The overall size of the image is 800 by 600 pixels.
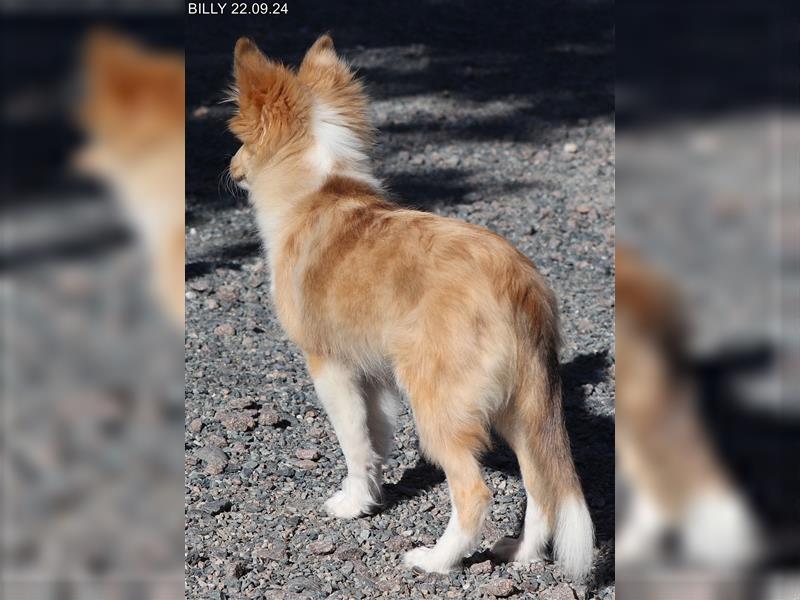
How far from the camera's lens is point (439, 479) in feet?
15.7

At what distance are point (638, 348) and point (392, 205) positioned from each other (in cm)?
271

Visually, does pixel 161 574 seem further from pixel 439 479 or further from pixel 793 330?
pixel 439 479

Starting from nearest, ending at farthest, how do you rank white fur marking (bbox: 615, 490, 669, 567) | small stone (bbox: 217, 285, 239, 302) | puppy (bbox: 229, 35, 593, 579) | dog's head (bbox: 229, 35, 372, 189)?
white fur marking (bbox: 615, 490, 669, 567) < puppy (bbox: 229, 35, 593, 579) < dog's head (bbox: 229, 35, 372, 189) < small stone (bbox: 217, 285, 239, 302)

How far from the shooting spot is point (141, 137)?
169 cm

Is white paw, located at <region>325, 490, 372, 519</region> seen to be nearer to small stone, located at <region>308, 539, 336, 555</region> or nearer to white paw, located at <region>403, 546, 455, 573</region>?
small stone, located at <region>308, 539, 336, 555</region>

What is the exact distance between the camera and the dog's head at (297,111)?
4.25 m

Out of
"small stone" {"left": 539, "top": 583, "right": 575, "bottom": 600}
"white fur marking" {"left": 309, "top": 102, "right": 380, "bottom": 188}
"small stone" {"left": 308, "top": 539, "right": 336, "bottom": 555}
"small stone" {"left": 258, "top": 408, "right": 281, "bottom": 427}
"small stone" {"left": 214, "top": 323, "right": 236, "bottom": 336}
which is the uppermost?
"white fur marking" {"left": 309, "top": 102, "right": 380, "bottom": 188}

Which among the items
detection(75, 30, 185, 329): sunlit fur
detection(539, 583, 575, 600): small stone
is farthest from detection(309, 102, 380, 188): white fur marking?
detection(75, 30, 185, 329): sunlit fur

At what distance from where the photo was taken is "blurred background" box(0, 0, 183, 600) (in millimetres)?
1572

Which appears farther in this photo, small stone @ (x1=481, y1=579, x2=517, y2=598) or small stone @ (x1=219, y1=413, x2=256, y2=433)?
small stone @ (x1=219, y1=413, x2=256, y2=433)

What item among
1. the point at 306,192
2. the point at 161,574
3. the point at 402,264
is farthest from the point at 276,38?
the point at 161,574

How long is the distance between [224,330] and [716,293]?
4.95 meters

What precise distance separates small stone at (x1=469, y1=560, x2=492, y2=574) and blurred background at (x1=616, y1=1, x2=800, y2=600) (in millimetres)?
2253

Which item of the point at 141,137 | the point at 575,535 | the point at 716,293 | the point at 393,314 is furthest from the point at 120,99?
the point at 575,535
